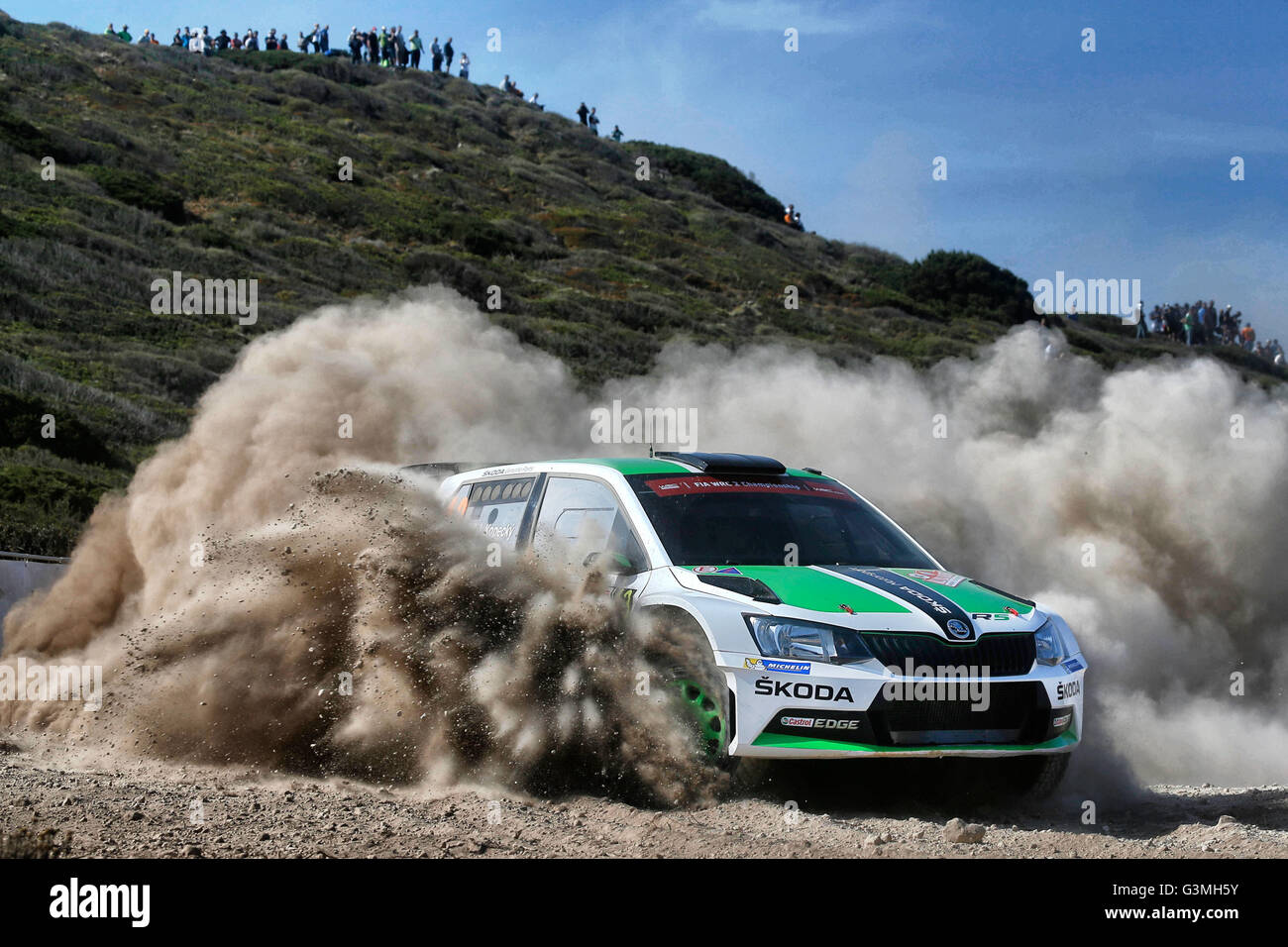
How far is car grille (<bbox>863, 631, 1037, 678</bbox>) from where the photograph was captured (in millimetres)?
5613

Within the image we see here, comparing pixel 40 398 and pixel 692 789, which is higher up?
pixel 40 398

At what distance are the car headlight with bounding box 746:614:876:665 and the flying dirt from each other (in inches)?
20.3

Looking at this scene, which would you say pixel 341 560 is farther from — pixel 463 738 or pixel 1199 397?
pixel 1199 397

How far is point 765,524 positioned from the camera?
6.86 m

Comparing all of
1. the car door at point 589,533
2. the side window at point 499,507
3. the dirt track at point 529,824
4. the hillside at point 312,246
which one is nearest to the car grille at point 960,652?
the dirt track at point 529,824

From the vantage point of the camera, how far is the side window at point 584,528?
6504 millimetres

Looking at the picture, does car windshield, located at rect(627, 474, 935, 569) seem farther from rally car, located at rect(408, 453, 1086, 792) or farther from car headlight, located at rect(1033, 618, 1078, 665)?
car headlight, located at rect(1033, 618, 1078, 665)

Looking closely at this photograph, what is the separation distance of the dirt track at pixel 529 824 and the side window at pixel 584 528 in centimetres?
132

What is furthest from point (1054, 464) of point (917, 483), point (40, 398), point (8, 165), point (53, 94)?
point (53, 94)

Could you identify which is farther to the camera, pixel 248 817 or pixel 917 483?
pixel 917 483

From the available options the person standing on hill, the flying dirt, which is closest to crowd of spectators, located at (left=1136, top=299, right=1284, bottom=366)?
the flying dirt

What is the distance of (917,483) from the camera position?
14.0 metres

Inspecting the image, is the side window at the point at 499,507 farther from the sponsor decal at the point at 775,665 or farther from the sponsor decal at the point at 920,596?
the sponsor decal at the point at 775,665

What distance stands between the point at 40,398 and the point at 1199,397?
54.4 feet
